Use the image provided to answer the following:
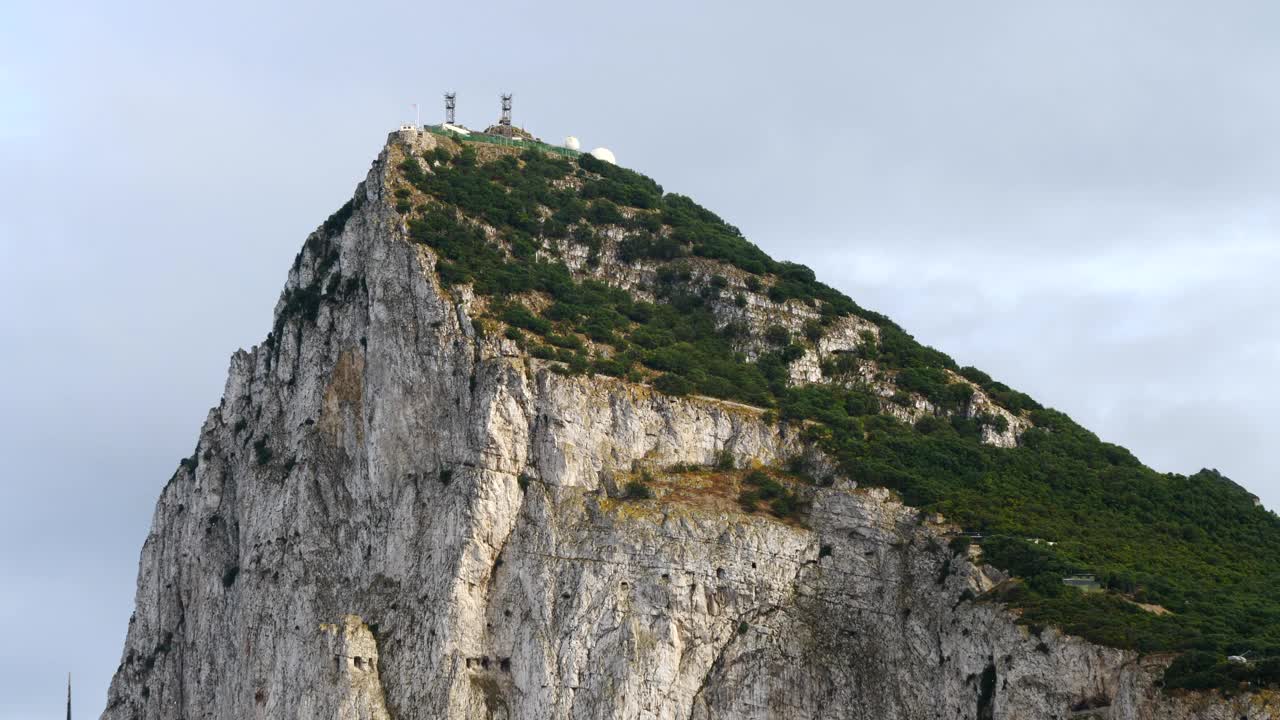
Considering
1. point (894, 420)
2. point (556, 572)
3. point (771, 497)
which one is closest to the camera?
point (556, 572)

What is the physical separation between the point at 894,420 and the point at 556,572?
25046mm

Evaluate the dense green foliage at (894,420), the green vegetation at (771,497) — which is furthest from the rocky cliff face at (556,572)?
the dense green foliage at (894,420)

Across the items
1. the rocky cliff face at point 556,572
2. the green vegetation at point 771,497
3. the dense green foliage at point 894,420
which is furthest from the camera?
the green vegetation at point 771,497

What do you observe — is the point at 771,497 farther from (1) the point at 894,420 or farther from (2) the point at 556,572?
(1) the point at 894,420

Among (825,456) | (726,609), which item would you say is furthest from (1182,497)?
(726,609)

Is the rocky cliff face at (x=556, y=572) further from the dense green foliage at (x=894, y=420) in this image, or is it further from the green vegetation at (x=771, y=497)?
the dense green foliage at (x=894, y=420)

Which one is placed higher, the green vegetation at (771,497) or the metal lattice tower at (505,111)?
the metal lattice tower at (505,111)

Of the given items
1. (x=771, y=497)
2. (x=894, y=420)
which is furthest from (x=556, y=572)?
(x=894, y=420)

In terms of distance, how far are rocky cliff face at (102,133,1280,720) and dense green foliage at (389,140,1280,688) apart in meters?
1.94

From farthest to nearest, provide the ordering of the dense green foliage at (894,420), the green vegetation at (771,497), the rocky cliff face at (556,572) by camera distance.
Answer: the green vegetation at (771,497) → the dense green foliage at (894,420) → the rocky cliff face at (556,572)

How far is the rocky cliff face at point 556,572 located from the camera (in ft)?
344

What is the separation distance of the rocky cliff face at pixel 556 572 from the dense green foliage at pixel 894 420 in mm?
1939

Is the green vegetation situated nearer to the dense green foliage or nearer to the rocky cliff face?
the dense green foliage

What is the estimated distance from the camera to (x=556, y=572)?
107m
